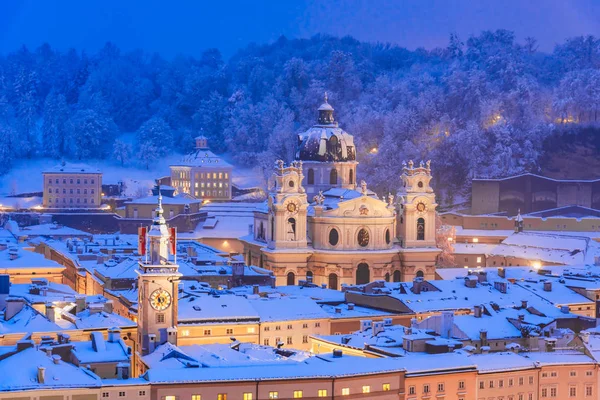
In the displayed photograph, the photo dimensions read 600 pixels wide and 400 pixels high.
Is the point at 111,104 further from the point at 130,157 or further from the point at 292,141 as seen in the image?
the point at 292,141

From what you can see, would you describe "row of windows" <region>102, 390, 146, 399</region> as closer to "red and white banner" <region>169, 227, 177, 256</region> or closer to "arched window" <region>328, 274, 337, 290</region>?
"red and white banner" <region>169, 227, 177, 256</region>

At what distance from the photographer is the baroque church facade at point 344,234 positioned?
8475 cm

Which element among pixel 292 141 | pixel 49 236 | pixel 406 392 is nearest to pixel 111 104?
pixel 292 141

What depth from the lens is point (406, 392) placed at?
170ft

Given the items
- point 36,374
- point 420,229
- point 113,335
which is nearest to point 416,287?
point 420,229

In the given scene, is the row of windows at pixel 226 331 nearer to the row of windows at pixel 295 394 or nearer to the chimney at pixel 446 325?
the chimney at pixel 446 325

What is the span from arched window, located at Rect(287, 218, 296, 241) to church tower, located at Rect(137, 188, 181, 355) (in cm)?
2854

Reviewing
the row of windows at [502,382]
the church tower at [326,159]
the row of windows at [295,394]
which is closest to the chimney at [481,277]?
the church tower at [326,159]

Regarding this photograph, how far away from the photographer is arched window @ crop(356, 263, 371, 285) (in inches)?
3346

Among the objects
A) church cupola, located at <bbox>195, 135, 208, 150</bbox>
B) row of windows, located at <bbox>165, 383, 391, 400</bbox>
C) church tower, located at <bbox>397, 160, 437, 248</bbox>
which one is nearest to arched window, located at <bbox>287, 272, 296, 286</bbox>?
church tower, located at <bbox>397, 160, 437, 248</bbox>

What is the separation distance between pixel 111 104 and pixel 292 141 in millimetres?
41262

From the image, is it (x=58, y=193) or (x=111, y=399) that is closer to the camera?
(x=111, y=399)

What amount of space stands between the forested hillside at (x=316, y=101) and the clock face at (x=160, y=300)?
5822cm

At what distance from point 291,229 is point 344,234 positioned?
2.32 m
